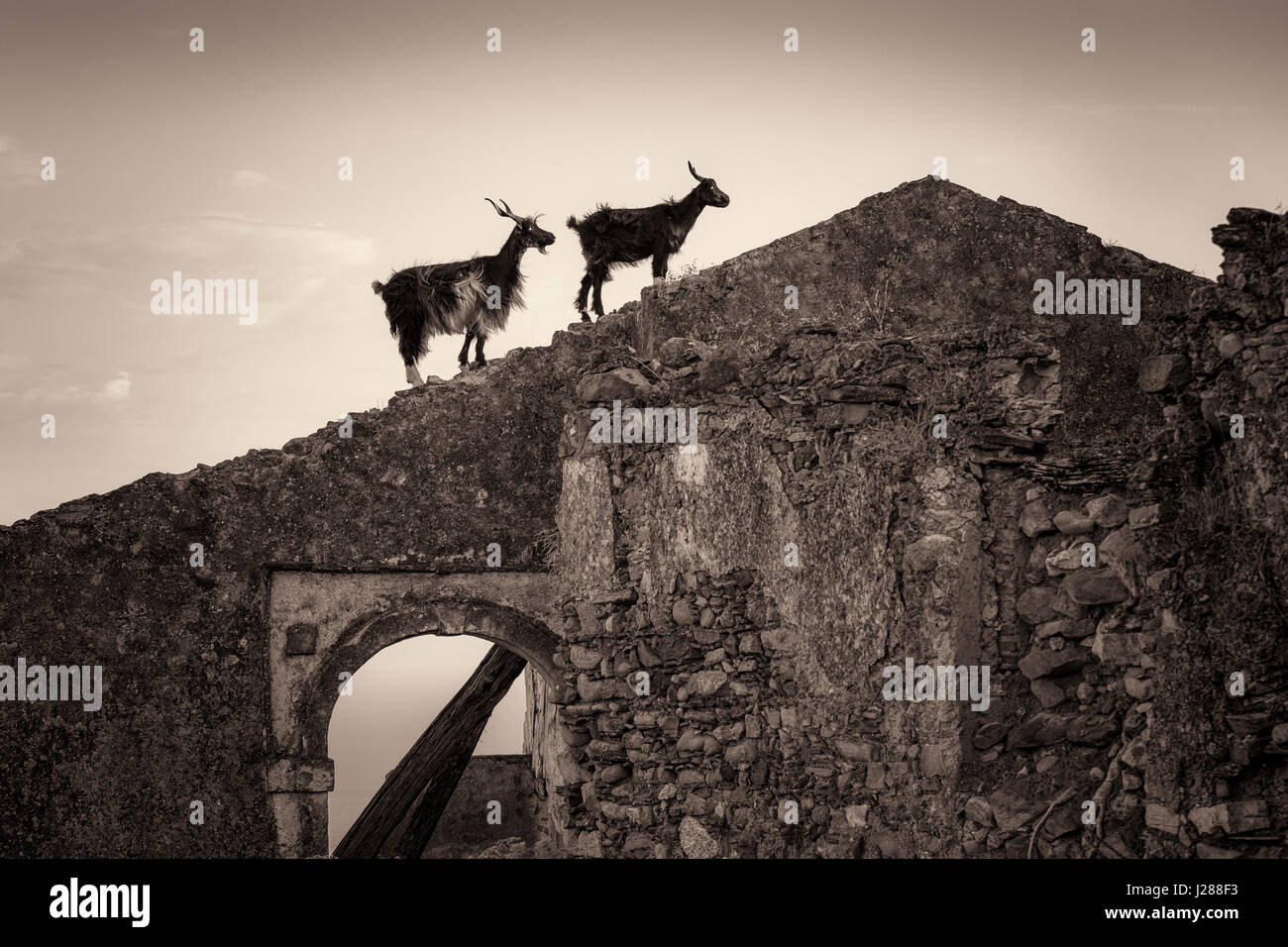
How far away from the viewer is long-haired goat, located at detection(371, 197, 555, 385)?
1340 cm

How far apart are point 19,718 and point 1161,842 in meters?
8.57

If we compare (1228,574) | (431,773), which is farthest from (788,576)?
(431,773)

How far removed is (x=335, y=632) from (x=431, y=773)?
358 cm

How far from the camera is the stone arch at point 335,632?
11.9 metres

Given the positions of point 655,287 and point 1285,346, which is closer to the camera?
point 1285,346

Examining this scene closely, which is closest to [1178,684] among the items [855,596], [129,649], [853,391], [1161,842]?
[1161,842]

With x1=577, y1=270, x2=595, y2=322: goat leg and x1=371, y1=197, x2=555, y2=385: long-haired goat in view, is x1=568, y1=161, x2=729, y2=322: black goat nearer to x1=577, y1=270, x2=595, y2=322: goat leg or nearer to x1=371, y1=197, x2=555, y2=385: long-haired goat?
x1=577, y1=270, x2=595, y2=322: goat leg

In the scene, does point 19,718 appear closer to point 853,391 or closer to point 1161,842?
point 853,391

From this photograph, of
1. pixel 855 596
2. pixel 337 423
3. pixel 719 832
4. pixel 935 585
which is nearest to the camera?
pixel 935 585

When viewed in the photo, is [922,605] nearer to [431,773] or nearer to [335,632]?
[335,632]

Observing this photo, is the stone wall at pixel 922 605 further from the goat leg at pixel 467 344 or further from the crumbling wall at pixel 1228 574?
the goat leg at pixel 467 344

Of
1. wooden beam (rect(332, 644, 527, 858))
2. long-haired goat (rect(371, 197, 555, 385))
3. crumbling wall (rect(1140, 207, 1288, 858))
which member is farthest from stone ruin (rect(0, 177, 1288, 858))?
long-haired goat (rect(371, 197, 555, 385))

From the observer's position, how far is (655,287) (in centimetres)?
1292

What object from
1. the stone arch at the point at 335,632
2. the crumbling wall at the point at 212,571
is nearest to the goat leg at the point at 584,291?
the crumbling wall at the point at 212,571
